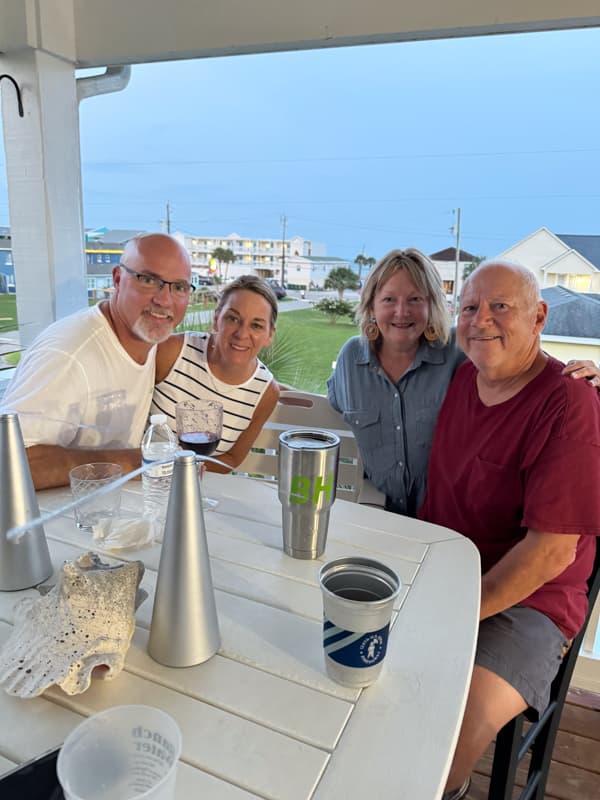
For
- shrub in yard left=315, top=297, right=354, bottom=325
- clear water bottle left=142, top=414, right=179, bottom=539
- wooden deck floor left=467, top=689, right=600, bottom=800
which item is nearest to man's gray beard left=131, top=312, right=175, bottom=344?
clear water bottle left=142, top=414, right=179, bottom=539

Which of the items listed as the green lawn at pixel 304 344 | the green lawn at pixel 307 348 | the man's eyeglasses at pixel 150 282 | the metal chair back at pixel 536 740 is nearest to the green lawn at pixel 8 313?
the green lawn at pixel 304 344

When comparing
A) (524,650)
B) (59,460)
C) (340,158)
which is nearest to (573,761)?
(524,650)

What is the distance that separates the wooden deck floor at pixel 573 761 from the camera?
155 cm

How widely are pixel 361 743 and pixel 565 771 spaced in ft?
4.59

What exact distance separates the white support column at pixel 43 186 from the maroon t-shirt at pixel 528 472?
68.7 inches

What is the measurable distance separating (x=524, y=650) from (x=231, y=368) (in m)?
1.15

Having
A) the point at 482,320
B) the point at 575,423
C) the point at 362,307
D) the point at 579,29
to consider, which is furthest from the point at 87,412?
the point at 579,29

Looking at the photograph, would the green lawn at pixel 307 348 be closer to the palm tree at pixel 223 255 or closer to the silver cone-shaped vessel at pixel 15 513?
the palm tree at pixel 223 255

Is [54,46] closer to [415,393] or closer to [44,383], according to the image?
[44,383]

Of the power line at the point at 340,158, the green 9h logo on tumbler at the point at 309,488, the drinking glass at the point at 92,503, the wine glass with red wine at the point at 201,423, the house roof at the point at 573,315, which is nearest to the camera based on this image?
the green 9h logo on tumbler at the point at 309,488

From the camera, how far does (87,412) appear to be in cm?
159

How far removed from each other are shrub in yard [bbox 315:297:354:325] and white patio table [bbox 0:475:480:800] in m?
1.43

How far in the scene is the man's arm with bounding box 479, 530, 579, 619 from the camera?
1243 millimetres

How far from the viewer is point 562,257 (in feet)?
6.43
